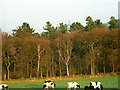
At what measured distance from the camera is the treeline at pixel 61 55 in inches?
1960

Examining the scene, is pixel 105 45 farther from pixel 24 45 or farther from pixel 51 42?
pixel 24 45

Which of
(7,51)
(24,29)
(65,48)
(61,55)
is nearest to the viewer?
(7,51)

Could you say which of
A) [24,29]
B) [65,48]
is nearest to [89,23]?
[65,48]

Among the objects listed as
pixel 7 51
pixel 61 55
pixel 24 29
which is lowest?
pixel 61 55

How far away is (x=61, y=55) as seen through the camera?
A: 52875 millimetres

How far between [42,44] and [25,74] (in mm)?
8118

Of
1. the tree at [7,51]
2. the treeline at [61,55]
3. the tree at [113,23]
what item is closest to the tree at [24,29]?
the treeline at [61,55]

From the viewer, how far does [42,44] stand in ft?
174

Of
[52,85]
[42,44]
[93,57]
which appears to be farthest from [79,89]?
[42,44]

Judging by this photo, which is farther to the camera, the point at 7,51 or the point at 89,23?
the point at 89,23

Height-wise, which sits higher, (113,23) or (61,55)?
(113,23)

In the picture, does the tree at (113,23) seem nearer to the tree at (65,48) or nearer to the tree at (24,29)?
the tree at (65,48)

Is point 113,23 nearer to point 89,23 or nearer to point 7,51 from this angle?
point 89,23

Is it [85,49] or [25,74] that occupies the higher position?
[85,49]
